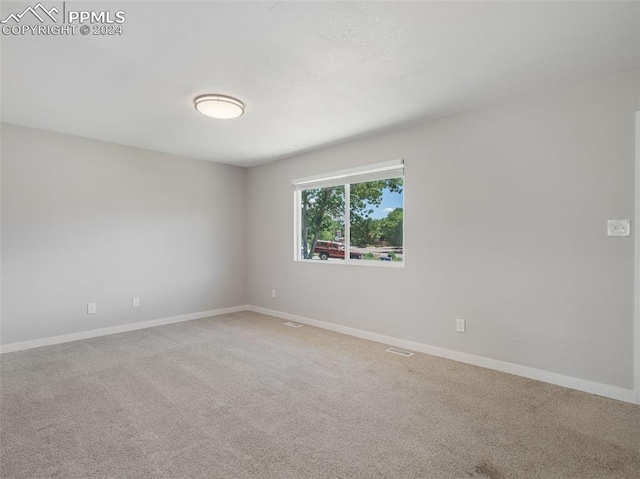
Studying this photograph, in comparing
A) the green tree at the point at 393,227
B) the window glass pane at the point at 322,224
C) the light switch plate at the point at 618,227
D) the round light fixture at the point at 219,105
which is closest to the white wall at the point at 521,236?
the light switch plate at the point at 618,227

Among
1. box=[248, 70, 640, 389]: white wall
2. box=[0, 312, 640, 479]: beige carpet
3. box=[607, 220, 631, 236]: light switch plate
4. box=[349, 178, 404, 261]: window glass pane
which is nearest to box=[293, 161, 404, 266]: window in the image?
box=[349, 178, 404, 261]: window glass pane

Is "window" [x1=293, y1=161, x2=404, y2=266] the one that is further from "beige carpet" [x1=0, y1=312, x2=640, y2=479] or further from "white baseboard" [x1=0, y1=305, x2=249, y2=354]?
"white baseboard" [x1=0, y1=305, x2=249, y2=354]

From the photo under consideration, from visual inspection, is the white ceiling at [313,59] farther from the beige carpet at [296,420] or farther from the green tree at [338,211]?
the beige carpet at [296,420]

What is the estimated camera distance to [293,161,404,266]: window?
3.88 metres

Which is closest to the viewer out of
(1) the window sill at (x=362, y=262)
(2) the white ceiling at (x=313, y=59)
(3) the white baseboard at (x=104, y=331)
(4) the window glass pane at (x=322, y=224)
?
(2) the white ceiling at (x=313, y=59)

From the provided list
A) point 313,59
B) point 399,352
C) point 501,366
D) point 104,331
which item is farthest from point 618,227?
point 104,331

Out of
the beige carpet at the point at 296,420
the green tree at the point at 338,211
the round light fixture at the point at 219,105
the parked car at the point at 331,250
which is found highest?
the round light fixture at the point at 219,105

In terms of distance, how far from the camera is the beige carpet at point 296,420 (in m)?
1.72

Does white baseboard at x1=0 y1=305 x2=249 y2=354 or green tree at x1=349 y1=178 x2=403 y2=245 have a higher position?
green tree at x1=349 y1=178 x2=403 y2=245

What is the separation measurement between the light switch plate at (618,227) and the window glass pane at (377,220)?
1.81 m

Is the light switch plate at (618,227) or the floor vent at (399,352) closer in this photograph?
the light switch plate at (618,227)

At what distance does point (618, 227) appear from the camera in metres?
2.45

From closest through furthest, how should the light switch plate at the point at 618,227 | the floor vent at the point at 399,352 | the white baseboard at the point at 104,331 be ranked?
the light switch plate at the point at 618,227 → the floor vent at the point at 399,352 → the white baseboard at the point at 104,331

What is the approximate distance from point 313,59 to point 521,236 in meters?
2.30
